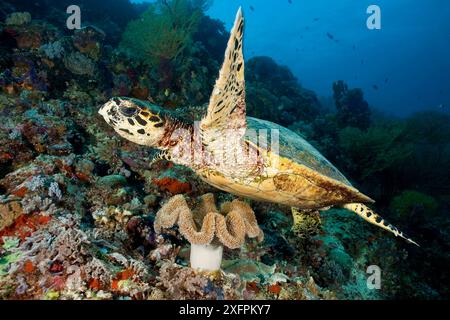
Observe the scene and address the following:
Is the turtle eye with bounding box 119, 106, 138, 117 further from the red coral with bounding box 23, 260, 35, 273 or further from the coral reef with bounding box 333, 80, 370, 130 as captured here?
the coral reef with bounding box 333, 80, 370, 130

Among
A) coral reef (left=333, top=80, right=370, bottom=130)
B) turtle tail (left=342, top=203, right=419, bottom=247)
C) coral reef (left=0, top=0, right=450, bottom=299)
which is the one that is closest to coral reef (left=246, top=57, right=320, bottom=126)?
coral reef (left=0, top=0, right=450, bottom=299)

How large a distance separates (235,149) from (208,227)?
832 millimetres

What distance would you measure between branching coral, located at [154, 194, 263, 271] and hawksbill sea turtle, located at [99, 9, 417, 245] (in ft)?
1.61

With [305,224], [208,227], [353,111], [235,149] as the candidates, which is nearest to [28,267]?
[208,227]

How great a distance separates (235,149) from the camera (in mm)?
2738

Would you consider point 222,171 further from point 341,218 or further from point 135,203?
point 341,218

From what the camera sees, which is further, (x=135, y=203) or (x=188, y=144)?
(x=135, y=203)

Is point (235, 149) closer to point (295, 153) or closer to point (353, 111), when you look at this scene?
point (295, 153)

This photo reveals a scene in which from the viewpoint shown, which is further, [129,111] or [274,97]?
[274,97]

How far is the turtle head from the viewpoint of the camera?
2.80 metres

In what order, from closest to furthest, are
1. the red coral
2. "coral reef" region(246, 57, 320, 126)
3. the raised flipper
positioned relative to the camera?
the red coral → the raised flipper → "coral reef" region(246, 57, 320, 126)

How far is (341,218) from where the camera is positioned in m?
5.12
